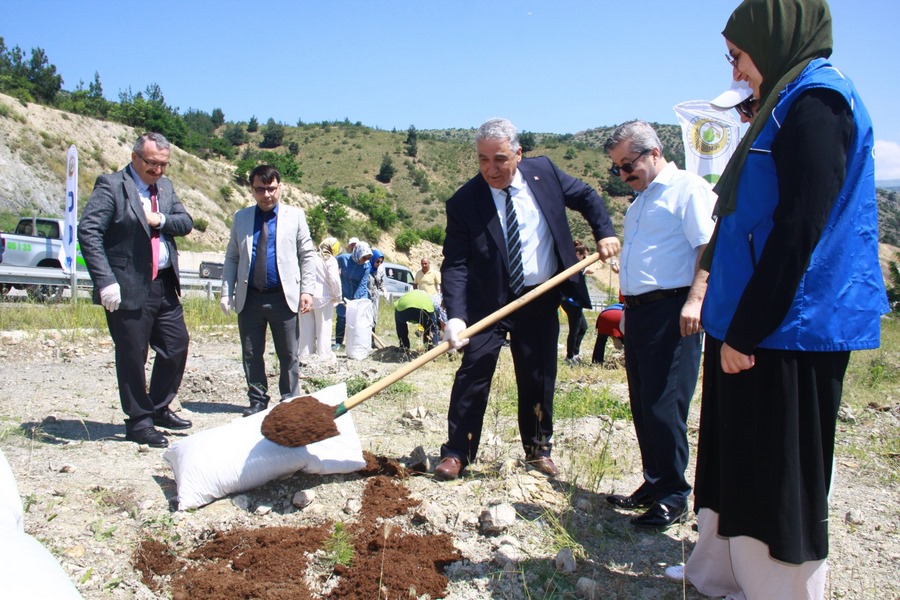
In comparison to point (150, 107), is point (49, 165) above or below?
below

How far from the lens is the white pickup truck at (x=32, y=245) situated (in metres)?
15.0

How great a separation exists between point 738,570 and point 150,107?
164ft

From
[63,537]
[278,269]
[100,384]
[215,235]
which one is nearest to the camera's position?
[63,537]

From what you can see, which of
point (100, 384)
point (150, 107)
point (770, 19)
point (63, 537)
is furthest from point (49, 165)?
point (770, 19)

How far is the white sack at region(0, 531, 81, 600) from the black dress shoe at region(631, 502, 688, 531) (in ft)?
7.90

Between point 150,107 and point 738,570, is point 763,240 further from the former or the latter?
point 150,107

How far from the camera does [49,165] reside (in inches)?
1131

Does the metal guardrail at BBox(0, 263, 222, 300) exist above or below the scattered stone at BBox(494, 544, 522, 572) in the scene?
above

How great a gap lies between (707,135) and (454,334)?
4302mm

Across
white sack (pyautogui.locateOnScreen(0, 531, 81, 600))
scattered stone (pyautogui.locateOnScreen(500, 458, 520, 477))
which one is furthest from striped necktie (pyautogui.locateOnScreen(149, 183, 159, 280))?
white sack (pyautogui.locateOnScreen(0, 531, 81, 600))

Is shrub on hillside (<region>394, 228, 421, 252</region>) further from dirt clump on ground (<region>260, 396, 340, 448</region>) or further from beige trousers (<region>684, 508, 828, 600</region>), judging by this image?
beige trousers (<region>684, 508, 828, 600</region>)

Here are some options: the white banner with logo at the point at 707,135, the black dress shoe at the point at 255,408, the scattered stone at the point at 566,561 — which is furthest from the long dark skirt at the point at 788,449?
the white banner with logo at the point at 707,135

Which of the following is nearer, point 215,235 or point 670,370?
point 670,370

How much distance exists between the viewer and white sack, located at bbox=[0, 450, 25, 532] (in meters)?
1.89
